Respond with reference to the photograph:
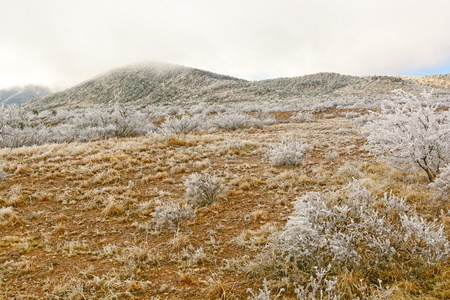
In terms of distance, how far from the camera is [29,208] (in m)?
5.91

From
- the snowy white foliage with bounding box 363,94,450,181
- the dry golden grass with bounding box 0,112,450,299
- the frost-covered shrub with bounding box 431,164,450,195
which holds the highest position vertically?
the snowy white foliage with bounding box 363,94,450,181

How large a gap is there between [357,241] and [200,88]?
211 ft

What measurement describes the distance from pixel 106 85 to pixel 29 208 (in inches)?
3308

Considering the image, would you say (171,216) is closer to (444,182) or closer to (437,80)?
(444,182)

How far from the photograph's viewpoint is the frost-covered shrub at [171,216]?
4.89 meters

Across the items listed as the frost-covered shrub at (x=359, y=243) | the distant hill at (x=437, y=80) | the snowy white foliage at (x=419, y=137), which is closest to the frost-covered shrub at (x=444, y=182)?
the snowy white foliage at (x=419, y=137)

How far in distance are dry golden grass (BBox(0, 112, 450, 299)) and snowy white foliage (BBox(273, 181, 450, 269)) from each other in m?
0.21

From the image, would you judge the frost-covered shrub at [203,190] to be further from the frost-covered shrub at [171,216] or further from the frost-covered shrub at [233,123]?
the frost-covered shrub at [233,123]

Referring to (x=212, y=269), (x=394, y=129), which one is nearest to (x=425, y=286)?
(x=212, y=269)

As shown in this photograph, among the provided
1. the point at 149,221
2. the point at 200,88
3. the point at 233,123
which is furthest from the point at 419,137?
the point at 200,88

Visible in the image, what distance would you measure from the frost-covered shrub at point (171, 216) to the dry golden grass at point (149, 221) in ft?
0.48

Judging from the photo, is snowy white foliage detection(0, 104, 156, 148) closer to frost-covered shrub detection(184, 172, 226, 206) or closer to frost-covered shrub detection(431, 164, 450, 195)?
frost-covered shrub detection(184, 172, 226, 206)

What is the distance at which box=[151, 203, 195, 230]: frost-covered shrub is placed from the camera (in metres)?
4.89

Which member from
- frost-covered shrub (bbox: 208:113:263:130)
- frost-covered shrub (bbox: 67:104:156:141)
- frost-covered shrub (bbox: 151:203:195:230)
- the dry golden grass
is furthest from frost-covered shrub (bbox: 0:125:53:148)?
frost-covered shrub (bbox: 151:203:195:230)
